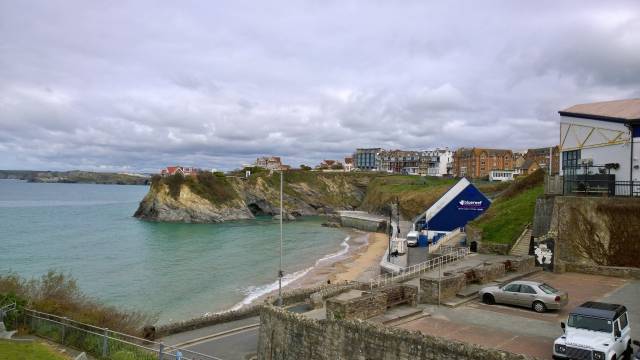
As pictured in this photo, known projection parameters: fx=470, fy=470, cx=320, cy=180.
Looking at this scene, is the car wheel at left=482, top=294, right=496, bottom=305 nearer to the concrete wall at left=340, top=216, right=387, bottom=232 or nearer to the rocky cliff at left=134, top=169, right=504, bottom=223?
the rocky cliff at left=134, top=169, right=504, bottom=223

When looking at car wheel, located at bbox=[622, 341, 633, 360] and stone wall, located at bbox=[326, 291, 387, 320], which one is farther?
stone wall, located at bbox=[326, 291, 387, 320]

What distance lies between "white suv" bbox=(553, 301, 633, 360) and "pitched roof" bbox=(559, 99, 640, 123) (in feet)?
58.7

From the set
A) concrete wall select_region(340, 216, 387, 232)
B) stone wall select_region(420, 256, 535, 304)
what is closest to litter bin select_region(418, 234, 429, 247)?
stone wall select_region(420, 256, 535, 304)

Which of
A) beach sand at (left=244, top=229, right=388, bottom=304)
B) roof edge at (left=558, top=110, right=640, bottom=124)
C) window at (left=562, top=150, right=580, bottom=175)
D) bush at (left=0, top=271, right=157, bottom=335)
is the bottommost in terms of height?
beach sand at (left=244, top=229, right=388, bottom=304)

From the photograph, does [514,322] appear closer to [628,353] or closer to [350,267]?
[628,353]

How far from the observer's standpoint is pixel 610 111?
28.3 meters

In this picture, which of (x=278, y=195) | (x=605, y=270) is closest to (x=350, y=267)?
(x=605, y=270)

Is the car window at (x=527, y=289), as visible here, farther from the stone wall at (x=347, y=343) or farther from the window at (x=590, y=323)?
the stone wall at (x=347, y=343)

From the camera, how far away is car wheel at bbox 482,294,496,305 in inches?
687

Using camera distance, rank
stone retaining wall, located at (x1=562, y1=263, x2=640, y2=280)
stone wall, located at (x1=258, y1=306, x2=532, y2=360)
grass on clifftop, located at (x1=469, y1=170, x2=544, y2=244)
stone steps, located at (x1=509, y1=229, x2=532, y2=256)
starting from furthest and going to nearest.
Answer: grass on clifftop, located at (x1=469, y1=170, x2=544, y2=244) → stone steps, located at (x1=509, y1=229, x2=532, y2=256) → stone retaining wall, located at (x1=562, y1=263, x2=640, y2=280) → stone wall, located at (x1=258, y1=306, x2=532, y2=360)

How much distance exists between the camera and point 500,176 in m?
125

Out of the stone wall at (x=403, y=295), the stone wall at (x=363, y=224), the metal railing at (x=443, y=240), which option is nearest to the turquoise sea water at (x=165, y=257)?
the stone wall at (x=363, y=224)

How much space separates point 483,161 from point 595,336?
14116cm

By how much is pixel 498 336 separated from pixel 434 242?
88.7ft
